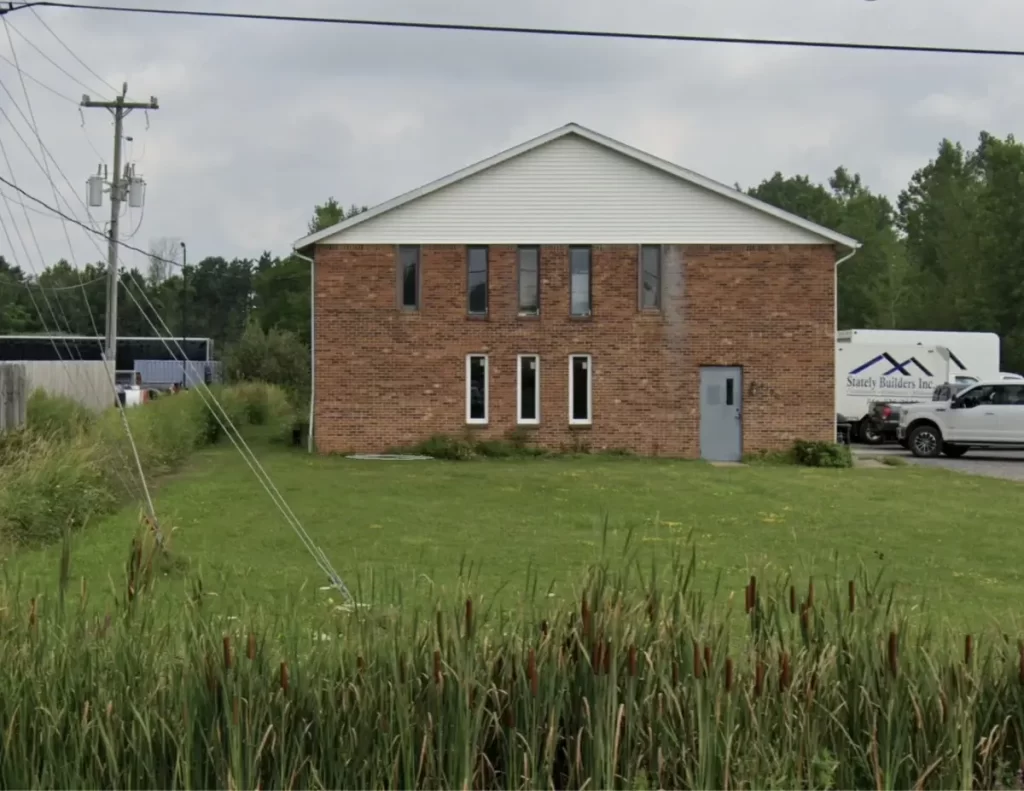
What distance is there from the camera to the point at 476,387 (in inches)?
1062

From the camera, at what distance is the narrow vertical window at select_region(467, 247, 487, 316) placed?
88.4ft

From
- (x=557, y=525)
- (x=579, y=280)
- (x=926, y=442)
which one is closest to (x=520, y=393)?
(x=579, y=280)

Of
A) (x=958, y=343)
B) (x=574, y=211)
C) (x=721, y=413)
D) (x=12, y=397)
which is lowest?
(x=721, y=413)

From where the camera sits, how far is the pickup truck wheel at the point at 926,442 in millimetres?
29125

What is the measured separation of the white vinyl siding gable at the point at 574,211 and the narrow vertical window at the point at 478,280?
1.21 ft

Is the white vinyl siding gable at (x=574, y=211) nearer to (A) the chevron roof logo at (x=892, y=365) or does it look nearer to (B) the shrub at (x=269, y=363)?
(A) the chevron roof logo at (x=892, y=365)

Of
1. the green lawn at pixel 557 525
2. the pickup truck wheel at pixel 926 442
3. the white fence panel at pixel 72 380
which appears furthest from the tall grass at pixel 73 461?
the pickup truck wheel at pixel 926 442

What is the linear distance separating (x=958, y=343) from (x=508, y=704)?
34985 millimetres

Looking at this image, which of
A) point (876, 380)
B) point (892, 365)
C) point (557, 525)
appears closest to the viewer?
point (557, 525)

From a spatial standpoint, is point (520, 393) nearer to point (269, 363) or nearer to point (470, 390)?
point (470, 390)

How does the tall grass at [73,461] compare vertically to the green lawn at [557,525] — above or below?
above

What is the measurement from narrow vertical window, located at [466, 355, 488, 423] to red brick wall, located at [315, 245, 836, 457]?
15cm

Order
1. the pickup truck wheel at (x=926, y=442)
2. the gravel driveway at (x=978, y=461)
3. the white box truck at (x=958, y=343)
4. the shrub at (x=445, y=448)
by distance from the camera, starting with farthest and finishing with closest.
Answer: the white box truck at (x=958, y=343) < the pickup truck wheel at (x=926, y=442) < the shrub at (x=445, y=448) < the gravel driveway at (x=978, y=461)

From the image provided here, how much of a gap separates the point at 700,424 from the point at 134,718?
2308 cm
